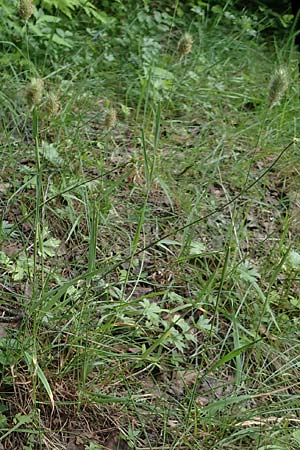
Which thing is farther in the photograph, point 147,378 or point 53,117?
point 53,117

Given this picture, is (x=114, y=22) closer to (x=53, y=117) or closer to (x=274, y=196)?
(x=53, y=117)

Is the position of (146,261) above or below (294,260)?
below

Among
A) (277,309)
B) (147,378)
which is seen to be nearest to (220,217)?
(277,309)

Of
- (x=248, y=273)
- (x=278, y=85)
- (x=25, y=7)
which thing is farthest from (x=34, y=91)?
(x=248, y=273)

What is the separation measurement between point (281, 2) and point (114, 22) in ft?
6.46

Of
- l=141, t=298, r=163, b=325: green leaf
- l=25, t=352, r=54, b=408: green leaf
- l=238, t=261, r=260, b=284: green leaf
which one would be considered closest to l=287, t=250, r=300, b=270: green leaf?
l=238, t=261, r=260, b=284: green leaf

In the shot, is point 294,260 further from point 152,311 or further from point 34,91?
point 34,91

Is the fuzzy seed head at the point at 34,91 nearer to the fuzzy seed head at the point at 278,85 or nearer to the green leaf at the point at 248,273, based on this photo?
the fuzzy seed head at the point at 278,85

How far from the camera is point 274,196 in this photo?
9.61 ft

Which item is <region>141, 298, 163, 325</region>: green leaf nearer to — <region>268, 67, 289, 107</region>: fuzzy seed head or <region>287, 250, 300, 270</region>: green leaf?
<region>287, 250, 300, 270</region>: green leaf

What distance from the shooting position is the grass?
70.8 inches

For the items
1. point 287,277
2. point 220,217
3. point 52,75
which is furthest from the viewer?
point 52,75

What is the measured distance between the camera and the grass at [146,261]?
5.90ft

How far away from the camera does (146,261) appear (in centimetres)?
237
